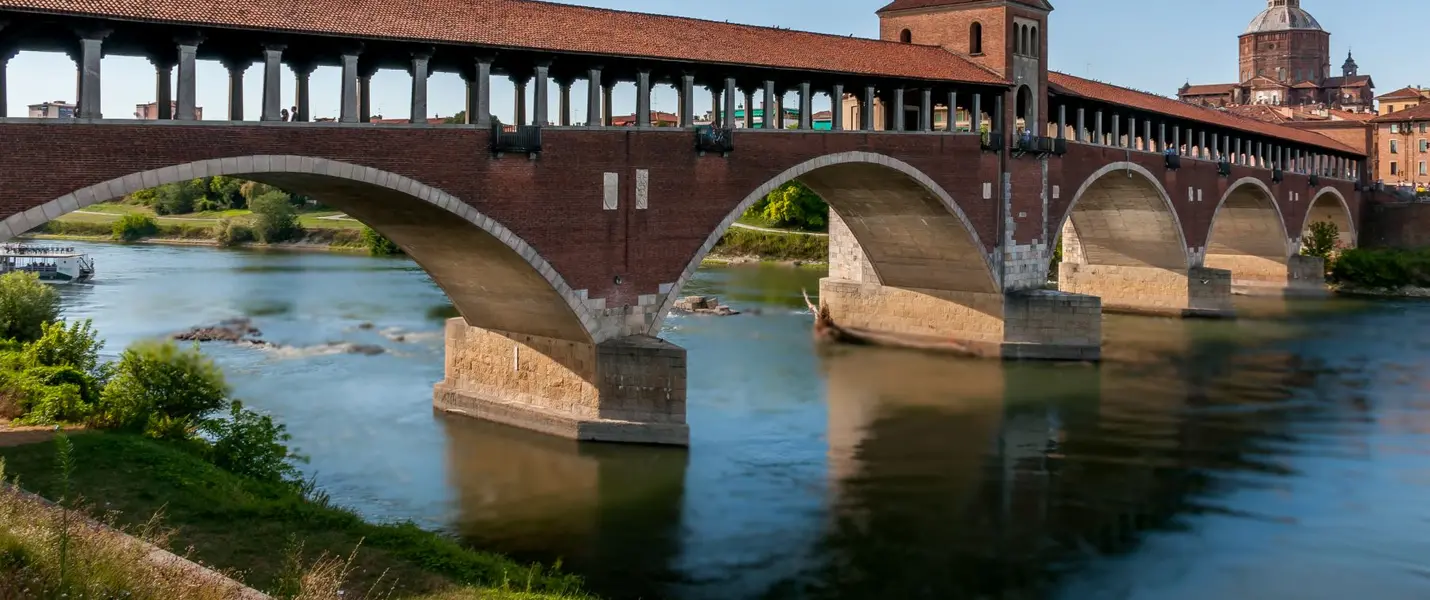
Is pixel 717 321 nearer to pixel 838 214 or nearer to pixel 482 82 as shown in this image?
pixel 838 214

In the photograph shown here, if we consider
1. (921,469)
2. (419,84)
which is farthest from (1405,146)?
(419,84)

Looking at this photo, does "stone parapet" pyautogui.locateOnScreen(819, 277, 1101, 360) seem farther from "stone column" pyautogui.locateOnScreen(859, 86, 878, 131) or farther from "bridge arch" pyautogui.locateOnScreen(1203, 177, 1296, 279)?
"bridge arch" pyautogui.locateOnScreen(1203, 177, 1296, 279)

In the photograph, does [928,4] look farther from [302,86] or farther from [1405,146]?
[1405,146]

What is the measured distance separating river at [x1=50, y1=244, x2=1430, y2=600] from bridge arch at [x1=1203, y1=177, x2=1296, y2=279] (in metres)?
18.6

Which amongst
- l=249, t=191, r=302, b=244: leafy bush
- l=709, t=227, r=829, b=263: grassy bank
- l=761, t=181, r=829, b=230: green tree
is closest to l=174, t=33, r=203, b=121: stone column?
l=709, t=227, r=829, b=263: grassy bank

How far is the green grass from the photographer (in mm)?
12164

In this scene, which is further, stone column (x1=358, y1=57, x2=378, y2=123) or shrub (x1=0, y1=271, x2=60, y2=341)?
shrub (x1=0, y1=271, x2=60, y2=341)

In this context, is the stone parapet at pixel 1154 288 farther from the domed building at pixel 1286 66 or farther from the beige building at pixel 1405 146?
the domed building at pixel 1286 66

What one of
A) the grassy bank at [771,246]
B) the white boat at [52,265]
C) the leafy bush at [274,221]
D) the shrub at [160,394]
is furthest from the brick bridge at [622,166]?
the leafy bush at [274,221]

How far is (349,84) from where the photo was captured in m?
19.3

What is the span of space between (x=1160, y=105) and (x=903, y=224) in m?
15.3

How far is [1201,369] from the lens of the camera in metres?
33.4

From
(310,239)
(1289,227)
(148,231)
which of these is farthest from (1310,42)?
Answer: (148,231)

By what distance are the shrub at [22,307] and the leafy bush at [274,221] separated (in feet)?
155
